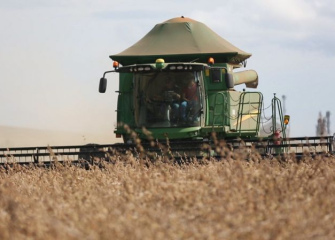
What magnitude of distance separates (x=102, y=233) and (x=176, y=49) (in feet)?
40.7

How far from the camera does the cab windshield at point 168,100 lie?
659 inches

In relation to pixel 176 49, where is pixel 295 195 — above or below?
below

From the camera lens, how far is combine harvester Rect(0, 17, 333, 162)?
16672 mm

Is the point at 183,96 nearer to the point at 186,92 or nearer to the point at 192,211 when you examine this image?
the point at 186,92

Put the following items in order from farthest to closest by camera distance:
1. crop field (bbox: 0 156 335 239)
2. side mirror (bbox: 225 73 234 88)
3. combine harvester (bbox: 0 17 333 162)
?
combine harvester (bbox: 0 17 333 162) < side mirror (bbox: 225 73 234 88) < crop field (bbox: 0 156 335 239)

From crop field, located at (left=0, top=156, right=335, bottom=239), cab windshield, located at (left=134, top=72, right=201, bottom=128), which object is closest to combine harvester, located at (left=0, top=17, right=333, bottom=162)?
cab windshield, located at (left=134, top=72, right=201, bottom=128)

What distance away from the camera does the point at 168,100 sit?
16797 millimetres

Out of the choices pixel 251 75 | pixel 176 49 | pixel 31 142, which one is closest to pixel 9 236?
pixel 176 49

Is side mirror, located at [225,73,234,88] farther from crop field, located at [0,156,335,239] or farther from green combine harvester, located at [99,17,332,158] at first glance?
crop field, located at [0,156,335,239]

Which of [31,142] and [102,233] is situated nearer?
[102,233]

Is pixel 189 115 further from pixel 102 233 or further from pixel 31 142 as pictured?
pixel 31 142

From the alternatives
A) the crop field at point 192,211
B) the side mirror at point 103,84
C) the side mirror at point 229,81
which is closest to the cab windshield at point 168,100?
the side mirror at point 103,84

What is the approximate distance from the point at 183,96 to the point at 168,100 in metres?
0.30

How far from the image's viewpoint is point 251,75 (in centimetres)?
1975
